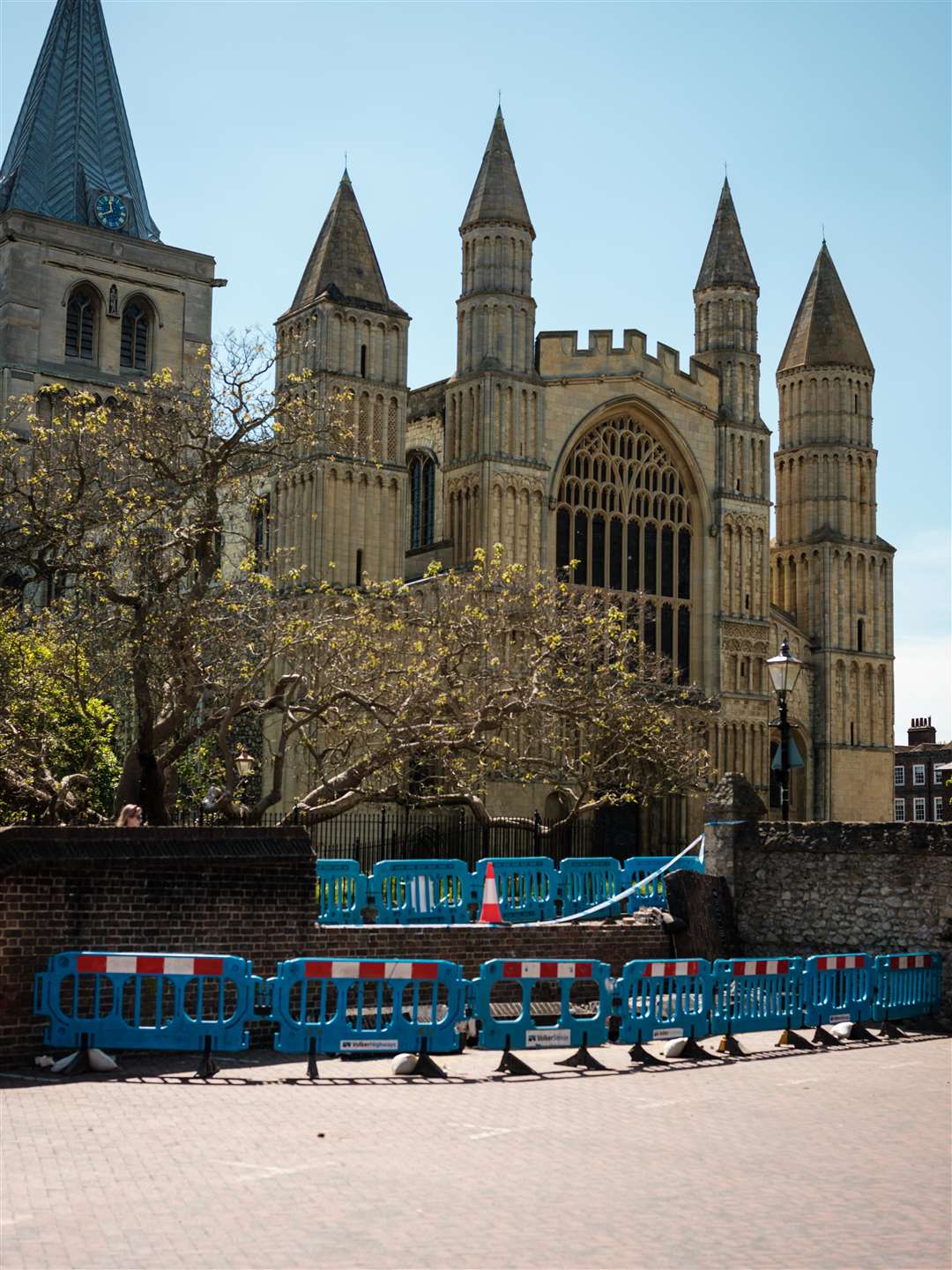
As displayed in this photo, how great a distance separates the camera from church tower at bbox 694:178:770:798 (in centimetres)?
4775

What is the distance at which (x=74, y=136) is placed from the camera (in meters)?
53.5

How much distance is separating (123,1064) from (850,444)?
4326 centimetres

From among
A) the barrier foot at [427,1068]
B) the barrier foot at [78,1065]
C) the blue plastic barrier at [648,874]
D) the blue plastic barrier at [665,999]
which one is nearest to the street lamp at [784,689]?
the blue plastic barrier at [648,874]

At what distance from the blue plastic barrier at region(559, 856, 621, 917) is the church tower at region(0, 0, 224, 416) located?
2921 cm

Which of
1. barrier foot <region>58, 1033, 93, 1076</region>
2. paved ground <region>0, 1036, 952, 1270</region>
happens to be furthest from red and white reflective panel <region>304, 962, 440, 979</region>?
barrier foot <region>58, 1033, 93, 1076</region>

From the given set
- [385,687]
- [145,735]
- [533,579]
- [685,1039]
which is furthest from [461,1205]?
[533,579]

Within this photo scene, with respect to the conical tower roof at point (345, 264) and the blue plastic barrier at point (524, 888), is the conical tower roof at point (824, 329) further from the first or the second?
the blue plastic barrier at point (524, 888)

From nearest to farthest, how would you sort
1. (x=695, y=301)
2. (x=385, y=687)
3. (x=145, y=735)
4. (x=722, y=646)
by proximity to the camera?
(x=145, y=735), (x=385, y=687), (x=722, y=646), (x=695, y=301)

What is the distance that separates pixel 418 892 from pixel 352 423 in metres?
22.6

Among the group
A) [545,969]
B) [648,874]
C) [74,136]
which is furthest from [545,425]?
[545,969]

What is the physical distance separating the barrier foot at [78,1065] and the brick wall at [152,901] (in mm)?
621

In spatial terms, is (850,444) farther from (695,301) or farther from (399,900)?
(399,900)

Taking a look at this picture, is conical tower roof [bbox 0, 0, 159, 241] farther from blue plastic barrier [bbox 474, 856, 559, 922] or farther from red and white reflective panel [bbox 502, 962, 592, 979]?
red and white reflective panel [bbox 502, 962, 592, 979]

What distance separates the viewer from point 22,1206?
8352 millimetres
